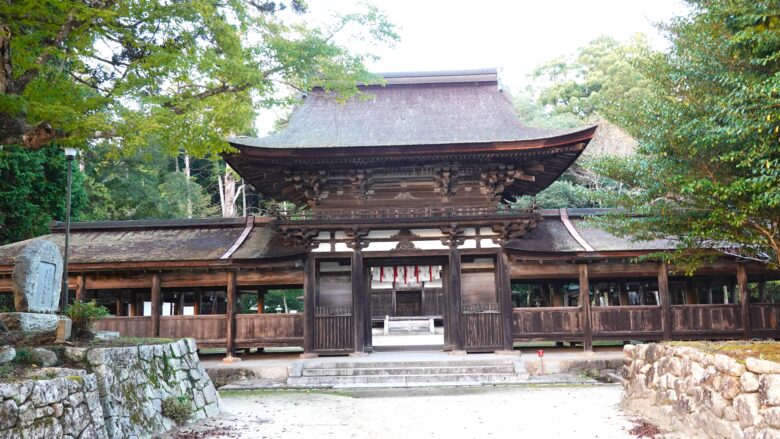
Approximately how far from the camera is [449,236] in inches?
598

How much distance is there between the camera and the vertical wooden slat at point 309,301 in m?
14.8

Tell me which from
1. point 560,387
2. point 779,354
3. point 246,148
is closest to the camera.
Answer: point 779,354

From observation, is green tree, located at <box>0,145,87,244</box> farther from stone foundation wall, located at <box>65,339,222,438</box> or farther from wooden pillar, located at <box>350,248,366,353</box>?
stone foundation wall, located at <box>65,339,222,438</box>

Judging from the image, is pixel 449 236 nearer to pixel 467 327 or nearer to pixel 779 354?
pixel 467 327

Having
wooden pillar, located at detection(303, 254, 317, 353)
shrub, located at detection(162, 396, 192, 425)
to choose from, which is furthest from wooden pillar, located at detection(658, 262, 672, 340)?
shrub, located at detection(162, 396, 192, 425)

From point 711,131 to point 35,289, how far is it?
31.4 feet

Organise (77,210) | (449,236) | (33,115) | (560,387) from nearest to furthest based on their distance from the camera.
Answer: (33,115), (560,387), (449,236), (77,210)

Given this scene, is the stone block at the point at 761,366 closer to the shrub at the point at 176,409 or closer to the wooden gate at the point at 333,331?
the shrub at the point at 176,409

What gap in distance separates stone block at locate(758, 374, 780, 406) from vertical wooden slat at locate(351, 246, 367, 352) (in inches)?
406

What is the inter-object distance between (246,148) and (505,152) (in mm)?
6648

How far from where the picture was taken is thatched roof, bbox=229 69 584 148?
1544 cm

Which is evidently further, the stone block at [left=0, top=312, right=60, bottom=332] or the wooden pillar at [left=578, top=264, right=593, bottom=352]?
the wooden pillar at [left=578, top=264, right=593, bottom=352]

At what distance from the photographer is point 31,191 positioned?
818 inches

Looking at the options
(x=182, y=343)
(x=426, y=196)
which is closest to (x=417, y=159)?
(x=426, y=196)
